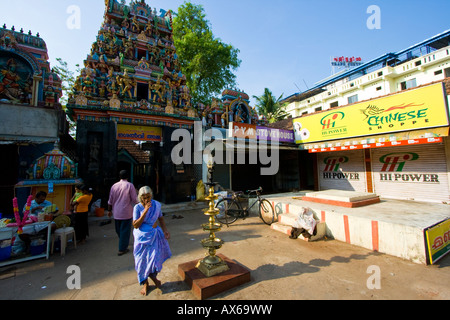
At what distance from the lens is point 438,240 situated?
389cm

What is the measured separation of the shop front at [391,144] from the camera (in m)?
7.76

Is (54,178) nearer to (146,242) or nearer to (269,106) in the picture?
(146,242)

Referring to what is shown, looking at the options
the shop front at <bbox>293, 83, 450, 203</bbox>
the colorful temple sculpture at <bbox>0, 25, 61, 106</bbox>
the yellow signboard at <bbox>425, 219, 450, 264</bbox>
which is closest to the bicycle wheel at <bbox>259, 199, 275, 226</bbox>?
the yellow signboard at <bbox>425, 219, 450, 264</bbox>

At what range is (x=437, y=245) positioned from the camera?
3861 mm

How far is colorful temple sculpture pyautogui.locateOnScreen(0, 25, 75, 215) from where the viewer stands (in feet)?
25.1

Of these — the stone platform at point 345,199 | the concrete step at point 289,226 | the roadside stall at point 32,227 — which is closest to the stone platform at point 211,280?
the concrete step at point 289,226

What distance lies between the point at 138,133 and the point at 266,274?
29.5 ft

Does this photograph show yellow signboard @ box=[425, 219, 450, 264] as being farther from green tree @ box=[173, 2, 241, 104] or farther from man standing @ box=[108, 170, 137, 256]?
green tree @ box=[173, 2, 241, 104]

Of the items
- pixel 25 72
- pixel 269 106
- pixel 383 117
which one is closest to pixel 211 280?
pixel 383 117

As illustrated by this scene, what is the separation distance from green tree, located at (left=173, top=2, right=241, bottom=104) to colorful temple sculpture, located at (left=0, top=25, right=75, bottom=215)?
38.4 ft

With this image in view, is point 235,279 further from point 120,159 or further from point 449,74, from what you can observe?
point 449,74

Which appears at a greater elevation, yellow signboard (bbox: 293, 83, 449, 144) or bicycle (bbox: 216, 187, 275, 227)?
yellow signboard (bbox: 293, 83, 449, 144)
